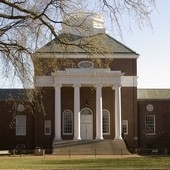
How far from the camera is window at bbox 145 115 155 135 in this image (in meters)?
63.0

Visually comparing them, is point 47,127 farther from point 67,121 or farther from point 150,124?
point 150,124

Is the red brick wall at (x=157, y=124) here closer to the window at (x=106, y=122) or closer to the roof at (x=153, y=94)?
the roof at (x=153, y=94)

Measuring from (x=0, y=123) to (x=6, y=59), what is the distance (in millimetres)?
39781

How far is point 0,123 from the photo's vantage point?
62594 mm

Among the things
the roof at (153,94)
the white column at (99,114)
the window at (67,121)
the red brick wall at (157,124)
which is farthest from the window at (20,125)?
the roof at (153,94)

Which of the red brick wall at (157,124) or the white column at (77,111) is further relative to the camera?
the red brick wall at (157,124)

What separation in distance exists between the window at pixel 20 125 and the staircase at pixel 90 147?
708 cm

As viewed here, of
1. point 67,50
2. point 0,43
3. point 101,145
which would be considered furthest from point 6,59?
point 101,145

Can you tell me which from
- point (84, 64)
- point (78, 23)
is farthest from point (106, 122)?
point (78, 23)

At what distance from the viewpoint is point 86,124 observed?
6106 centimetres

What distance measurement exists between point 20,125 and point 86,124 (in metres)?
8.25

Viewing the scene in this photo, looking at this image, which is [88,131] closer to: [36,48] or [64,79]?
[64,79]

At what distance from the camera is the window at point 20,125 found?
62.3 m

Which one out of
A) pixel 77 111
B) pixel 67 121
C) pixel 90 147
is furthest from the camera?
pixel 67 121
